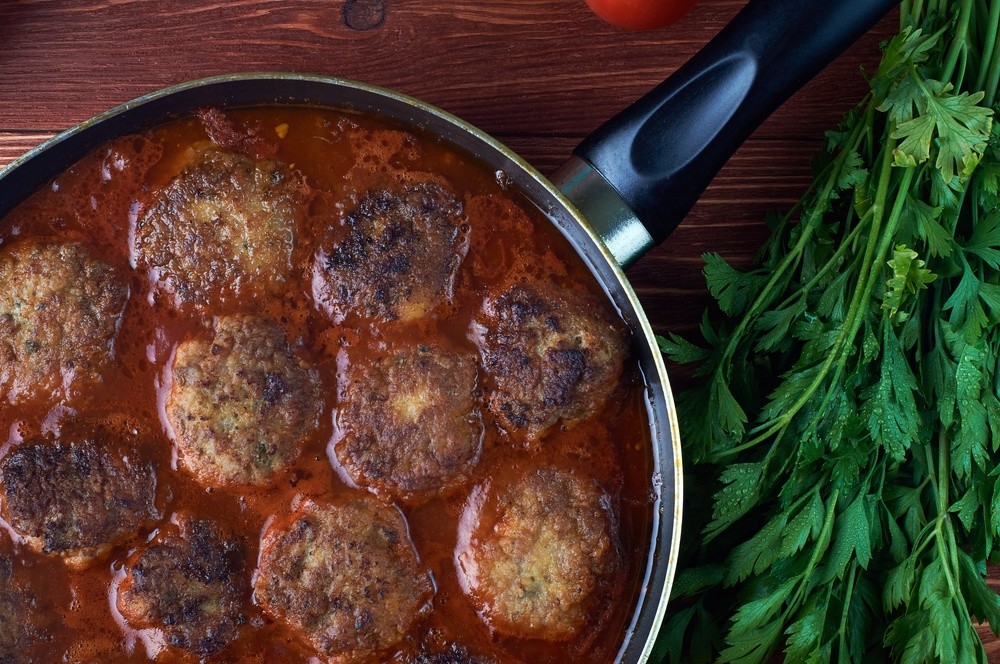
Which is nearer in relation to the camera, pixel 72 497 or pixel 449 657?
pixel 72 497

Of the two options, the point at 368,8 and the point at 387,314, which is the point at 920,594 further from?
the point at 368,8

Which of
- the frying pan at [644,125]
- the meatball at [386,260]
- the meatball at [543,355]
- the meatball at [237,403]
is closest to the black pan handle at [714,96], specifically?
the frying pan at [644,125]

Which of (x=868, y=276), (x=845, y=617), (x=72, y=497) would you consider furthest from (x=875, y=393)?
(x=72, y=497)

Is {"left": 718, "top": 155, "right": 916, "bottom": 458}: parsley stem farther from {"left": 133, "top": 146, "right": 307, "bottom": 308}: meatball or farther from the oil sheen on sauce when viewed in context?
{"left": 133, "top": 146, "right": 307, "bottom": 308}: meatball

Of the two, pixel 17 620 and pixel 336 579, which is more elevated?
pixel 17 620

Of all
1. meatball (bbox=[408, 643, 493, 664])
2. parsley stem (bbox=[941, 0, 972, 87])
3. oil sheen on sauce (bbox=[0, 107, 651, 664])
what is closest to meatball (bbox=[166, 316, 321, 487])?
oil sheen on sauce (bbox=[0, 107, 651, 664])

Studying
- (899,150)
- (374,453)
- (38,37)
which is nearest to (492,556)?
(374,453)

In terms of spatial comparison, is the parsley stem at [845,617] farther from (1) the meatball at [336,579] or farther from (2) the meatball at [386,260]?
(2) the meatball at [386,260]

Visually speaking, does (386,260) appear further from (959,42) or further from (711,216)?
(959,42)
